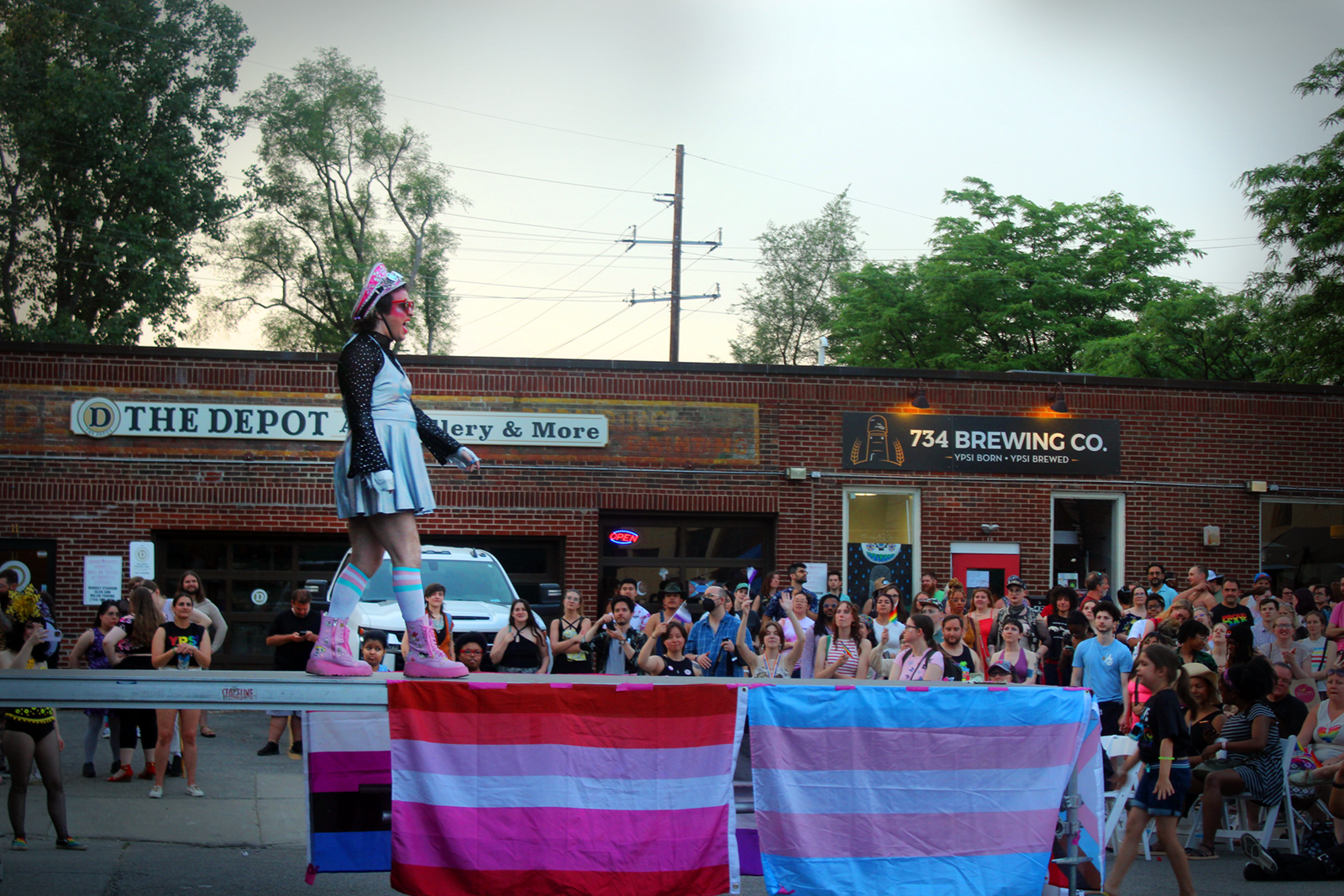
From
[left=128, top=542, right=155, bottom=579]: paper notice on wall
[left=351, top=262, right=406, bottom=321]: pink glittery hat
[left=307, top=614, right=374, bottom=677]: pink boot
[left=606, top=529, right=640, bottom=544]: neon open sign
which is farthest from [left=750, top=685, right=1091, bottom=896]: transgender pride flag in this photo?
[left=128, top=542, right=155, bottom=579]: paper notice on wall

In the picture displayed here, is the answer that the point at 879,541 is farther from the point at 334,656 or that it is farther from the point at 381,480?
the point at 381,480

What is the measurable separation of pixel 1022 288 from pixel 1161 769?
3128cm

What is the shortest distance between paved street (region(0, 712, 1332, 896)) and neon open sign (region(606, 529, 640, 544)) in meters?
7.09

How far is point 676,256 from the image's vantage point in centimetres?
3272

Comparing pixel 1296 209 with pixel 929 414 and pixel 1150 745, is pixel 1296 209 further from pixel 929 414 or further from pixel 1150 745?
pixel 1150 745

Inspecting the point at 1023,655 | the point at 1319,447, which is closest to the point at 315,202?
the point at 1319,447

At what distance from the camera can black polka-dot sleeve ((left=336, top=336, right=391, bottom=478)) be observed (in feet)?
18.6

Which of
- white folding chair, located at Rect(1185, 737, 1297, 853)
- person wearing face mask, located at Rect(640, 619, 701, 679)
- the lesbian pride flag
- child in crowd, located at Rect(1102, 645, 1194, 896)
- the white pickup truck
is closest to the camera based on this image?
the lesbian pride flag

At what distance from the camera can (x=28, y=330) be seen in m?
32.1

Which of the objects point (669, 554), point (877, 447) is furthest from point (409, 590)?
point (877, 447)

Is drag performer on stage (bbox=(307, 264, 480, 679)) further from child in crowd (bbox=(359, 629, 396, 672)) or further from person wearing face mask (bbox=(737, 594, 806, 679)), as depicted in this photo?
person wearing face mask (bbox=(737, 594, 806, 679))

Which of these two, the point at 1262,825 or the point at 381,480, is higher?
the point at 381,480

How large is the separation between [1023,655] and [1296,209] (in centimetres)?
1719

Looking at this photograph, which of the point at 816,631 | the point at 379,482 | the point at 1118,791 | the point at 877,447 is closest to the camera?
the point at 379,482
